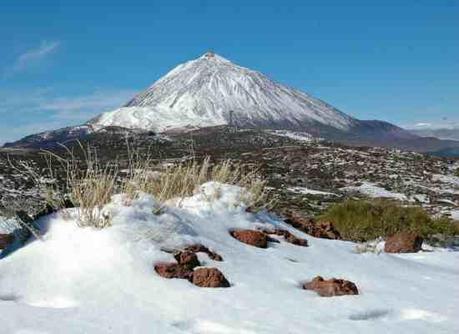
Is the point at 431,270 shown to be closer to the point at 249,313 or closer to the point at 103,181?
the point at 249,313

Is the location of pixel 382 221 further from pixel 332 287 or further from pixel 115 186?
pixel 332 287

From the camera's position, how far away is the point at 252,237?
18.2ft

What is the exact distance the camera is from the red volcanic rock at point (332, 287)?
4316 millimetres

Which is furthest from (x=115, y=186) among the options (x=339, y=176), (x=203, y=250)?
(x=339, y=176)

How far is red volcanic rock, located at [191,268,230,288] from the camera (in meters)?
4.23

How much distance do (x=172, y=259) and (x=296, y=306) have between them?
104cm

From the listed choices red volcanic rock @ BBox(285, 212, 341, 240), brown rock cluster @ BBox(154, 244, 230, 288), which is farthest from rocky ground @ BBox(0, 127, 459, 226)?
brown rock cluster @ BBox(154, 244, 230, 288)

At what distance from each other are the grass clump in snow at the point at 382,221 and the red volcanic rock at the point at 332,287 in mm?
5355

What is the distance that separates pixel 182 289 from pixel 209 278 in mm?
244

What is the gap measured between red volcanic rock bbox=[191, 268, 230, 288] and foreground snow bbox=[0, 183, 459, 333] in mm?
91

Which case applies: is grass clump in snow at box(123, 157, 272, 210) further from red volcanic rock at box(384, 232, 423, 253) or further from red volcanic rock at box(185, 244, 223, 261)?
red volcanic rock at box(384, 232, 423, 253)

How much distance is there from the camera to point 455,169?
32531 millimetres

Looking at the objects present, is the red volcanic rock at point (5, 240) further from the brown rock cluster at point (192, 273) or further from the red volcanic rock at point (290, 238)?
the red volcanic rock at point (290, 238)

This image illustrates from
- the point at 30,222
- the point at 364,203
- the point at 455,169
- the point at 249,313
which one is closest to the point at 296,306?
the point at 249,313
